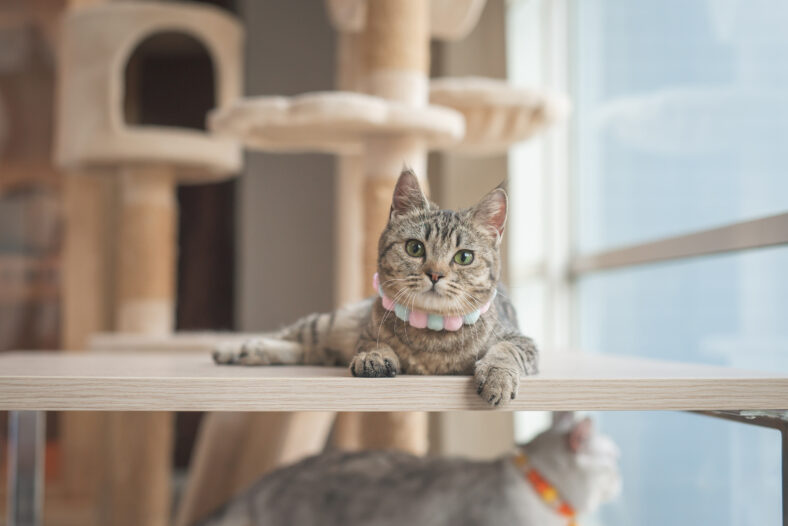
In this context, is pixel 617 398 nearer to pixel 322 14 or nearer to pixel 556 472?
pixel 556 472

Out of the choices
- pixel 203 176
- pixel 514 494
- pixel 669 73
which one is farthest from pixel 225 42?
pixel 514 494

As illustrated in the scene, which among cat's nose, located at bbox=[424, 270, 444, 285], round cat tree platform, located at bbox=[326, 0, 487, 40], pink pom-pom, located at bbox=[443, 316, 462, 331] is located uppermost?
round cat tree platform, located at bbox=[326, 0, 487, 40]

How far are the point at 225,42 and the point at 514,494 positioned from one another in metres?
1.62

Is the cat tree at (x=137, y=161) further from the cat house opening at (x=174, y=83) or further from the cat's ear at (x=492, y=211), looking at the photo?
the cat's ear at (x=492, y=211)

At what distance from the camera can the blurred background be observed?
1.31m

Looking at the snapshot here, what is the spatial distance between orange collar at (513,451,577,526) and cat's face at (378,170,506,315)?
310 millimetres

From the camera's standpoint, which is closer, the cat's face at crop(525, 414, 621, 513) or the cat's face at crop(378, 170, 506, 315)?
the cat's face at crop(378, 170, 506, 315)

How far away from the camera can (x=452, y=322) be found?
34.7 inches

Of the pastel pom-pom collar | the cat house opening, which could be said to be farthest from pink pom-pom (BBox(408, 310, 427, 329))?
the cat house opening

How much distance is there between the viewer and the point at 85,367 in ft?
3.24

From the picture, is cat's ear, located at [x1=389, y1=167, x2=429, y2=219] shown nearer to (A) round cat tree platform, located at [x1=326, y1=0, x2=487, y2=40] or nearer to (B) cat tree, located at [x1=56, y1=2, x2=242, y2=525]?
(A) round cat tree platform, located at [x1=326, y1=0, x2=487, y2=40]

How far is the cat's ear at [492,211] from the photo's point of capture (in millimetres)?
899

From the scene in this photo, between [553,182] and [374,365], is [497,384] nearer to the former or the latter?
[374,365]

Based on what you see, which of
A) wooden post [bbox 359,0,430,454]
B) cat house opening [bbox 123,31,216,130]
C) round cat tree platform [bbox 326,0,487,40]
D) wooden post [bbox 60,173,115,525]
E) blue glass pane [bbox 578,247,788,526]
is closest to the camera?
blue glass pane [bbox 578,247,788,526]
